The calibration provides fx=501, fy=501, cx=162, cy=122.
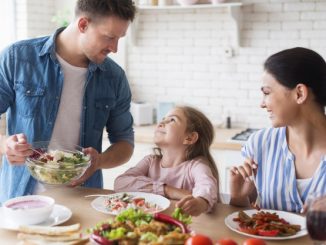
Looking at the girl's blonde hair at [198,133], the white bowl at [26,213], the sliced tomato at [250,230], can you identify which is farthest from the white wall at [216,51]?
the white bowl at [26,213]

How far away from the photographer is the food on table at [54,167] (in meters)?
2.05

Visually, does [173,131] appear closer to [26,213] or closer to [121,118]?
[121,118]

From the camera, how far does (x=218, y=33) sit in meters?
4.58

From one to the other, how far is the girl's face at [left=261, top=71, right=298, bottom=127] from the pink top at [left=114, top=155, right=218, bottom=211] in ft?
1.39

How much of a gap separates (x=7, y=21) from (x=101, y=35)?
2.69m

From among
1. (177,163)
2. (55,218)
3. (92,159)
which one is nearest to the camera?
(55,218)

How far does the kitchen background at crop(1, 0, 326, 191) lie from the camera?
432 centimetres

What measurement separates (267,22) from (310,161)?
7.97 feet

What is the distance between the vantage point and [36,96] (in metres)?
2.49

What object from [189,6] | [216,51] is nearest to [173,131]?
[189,6]

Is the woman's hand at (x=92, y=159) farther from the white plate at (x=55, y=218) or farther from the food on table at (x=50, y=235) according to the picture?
the food on table at (x=50, y=235)

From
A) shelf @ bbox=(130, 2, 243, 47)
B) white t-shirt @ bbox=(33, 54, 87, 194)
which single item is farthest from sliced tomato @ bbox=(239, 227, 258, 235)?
shelf @ bbox=(130, 2, 243, 47)

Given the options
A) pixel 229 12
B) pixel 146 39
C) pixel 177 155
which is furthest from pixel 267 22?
pixel 177 155

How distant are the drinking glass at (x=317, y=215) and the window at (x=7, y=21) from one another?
12.9 ft
